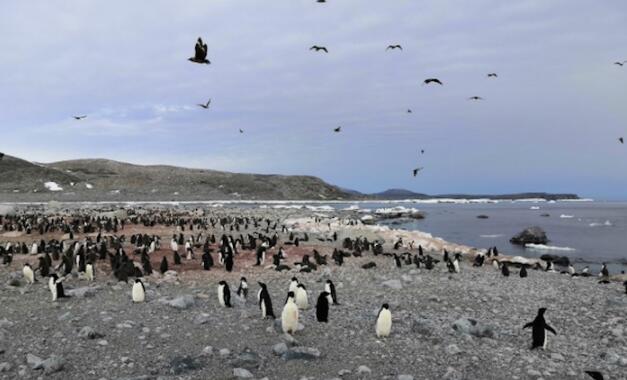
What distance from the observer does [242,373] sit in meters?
8.08

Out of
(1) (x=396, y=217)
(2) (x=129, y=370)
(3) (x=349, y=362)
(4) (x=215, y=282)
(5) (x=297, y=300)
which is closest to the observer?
(2) (x=129, y=370)

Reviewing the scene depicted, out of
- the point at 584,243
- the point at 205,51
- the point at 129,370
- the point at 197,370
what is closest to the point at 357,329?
the point at 197,370

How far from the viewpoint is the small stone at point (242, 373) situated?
8.02m

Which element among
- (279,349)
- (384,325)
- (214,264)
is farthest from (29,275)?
(384,325)

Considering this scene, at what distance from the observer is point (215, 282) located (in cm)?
1608

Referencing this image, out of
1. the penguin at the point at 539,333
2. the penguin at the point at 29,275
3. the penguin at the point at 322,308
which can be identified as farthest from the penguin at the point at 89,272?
the penguin at the point at 539,333

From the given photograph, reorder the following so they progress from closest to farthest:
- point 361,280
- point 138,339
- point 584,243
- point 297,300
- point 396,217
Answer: point 138,339, point 297,300, point 361,280, point 584,243, point 396,217

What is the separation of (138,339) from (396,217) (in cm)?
6436

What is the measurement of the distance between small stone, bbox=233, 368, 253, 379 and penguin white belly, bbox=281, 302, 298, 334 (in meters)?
2.03

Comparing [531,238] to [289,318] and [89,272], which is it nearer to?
[89,272]

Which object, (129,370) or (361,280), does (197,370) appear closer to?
(129,370)

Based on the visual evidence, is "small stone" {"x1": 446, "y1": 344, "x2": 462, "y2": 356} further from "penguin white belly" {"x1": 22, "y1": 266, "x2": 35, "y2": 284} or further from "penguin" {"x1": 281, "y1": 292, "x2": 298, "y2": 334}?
"penguin white belly" {"x1": 22, "y1": 266, "x2": 35, "y2": 284}

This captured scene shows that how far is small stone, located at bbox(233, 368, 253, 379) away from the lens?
8023 millimetres

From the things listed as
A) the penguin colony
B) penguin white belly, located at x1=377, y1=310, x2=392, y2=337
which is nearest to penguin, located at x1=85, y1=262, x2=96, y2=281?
the penguin colony
